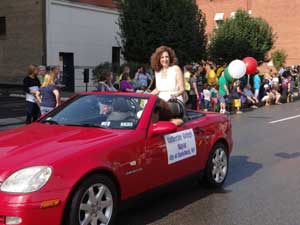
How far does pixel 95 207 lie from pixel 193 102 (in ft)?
39.5

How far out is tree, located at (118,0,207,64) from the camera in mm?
23172

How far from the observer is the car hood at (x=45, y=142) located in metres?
4.24

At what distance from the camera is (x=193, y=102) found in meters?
16.3

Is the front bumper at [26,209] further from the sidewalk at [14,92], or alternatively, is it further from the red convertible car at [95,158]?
the sidewalk at [14,92]

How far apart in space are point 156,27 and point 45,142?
19053mm

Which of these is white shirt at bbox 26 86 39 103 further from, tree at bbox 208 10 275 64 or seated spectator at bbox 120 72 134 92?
tree at bbox 208 10 275 64

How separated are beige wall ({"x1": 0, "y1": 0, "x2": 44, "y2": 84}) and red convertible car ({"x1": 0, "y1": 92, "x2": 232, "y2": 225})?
22705 mm

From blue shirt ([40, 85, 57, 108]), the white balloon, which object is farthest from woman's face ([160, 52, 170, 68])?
the white balloon

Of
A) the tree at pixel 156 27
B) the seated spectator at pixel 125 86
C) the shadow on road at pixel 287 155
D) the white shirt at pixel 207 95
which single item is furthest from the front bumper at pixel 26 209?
the tree at pixel 156 27

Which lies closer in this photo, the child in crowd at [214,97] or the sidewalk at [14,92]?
the child in crowd at [214,97]

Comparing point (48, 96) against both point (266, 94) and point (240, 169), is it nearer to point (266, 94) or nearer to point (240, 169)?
point (240, 169)

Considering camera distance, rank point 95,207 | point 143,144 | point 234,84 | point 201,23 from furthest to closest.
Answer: point 201,23 → point 234,84 → point 143,144 → point 95,207

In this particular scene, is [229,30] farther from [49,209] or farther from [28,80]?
[49,209]

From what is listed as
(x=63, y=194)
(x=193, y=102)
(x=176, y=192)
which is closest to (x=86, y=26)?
(x=193, y=102)
